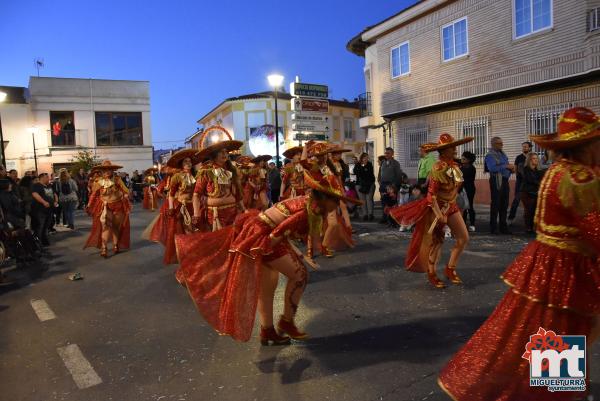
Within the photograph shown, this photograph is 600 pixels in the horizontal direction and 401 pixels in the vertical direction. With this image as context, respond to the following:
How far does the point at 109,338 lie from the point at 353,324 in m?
2.53

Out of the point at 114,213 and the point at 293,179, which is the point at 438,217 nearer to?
the point at 293,179

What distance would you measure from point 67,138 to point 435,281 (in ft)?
109

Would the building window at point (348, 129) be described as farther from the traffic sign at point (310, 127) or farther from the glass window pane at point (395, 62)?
the traffic sign at point (310, 127)

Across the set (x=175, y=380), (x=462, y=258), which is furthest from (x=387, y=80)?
(x=175, y=380)

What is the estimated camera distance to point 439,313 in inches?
202

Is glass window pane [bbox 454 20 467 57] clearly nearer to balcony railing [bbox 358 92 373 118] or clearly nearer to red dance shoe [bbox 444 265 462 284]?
balcony railing [bbox 358 92 373 118]

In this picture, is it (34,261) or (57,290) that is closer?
(57,290)

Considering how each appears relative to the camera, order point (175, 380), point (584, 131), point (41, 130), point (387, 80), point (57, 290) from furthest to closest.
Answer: point (41, 130) → point (387, 80) → point (57, 290) → point (175, 380) → point (584, 131)

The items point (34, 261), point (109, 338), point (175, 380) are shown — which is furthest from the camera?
point (34, 261)

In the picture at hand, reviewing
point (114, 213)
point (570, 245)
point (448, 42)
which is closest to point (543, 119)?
point (448, 42)

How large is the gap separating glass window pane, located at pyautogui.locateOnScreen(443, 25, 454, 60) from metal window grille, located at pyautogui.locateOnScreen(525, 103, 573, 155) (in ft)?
12.4

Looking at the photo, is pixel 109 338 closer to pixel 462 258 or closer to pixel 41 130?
pixel 462 258

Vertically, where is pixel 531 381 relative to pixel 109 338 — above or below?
above

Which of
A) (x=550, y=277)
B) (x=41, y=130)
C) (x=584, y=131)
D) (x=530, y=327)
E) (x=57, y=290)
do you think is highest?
(x=41, y=130)
